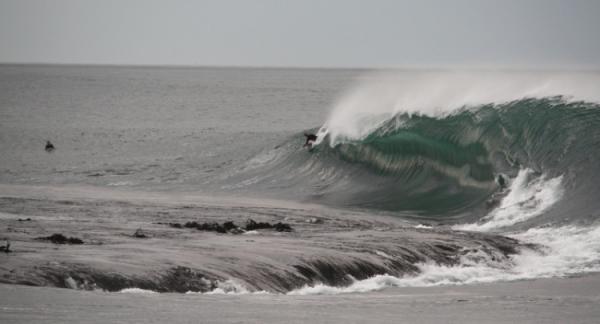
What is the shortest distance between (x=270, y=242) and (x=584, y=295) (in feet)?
14.7

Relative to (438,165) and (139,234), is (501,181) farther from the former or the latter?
(139,234)

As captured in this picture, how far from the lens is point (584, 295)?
12.5 metres

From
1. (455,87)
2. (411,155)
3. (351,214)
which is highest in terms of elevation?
(455,87)

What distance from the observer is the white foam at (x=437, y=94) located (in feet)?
89.1

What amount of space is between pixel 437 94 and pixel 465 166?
5.77 metres

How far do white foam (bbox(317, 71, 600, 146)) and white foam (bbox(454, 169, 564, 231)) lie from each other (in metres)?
3.65

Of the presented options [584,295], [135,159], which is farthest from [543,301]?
[135,159]

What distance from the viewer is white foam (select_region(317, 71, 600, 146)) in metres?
27.2

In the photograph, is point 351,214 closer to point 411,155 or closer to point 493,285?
point 411,155

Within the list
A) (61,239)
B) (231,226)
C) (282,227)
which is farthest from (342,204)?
(61,239)

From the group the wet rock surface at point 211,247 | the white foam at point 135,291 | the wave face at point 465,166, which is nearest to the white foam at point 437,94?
the wave face at point 465,166

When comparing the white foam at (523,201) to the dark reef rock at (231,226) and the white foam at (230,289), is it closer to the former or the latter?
the dark reef rock at (231,226)

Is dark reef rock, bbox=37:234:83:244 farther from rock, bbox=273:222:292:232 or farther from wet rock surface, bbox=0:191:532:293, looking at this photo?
rock, bbox=273:222:292:232

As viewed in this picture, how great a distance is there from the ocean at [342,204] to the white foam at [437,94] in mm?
70
